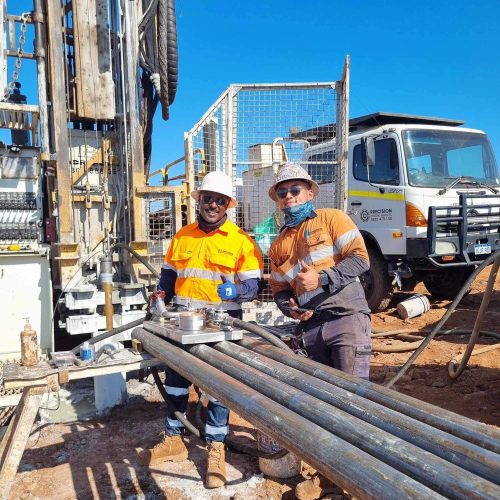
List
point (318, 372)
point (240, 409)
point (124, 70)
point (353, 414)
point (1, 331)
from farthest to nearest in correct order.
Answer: point (124, 70), point (1, 331), point (318, 372), point (240, 409), point (353, 414)

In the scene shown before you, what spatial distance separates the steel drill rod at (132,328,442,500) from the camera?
1149 millimetres

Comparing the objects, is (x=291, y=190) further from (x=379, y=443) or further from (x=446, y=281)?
(x=446, y=281)

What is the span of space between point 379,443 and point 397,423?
0.18 m

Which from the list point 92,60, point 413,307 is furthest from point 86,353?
point 413,307

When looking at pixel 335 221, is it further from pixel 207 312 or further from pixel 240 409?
pixel 240 409

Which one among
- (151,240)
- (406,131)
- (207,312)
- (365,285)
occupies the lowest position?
(365,285)

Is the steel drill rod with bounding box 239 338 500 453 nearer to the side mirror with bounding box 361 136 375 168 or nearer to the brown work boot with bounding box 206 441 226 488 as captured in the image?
the brown work boot with bounding box 206 441 226 488

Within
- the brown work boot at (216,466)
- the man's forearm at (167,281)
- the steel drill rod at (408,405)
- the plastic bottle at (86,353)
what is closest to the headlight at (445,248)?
the man's forearm at (167,281)

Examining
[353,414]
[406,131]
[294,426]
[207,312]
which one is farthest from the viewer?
[406,131]

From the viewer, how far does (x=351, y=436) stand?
55.4 inches

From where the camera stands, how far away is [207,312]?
2.76 meters

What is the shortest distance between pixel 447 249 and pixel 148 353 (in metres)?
4.95

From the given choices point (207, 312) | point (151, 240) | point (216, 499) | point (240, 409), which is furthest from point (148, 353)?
point (151, 240)

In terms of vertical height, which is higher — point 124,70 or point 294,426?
point 124,70
